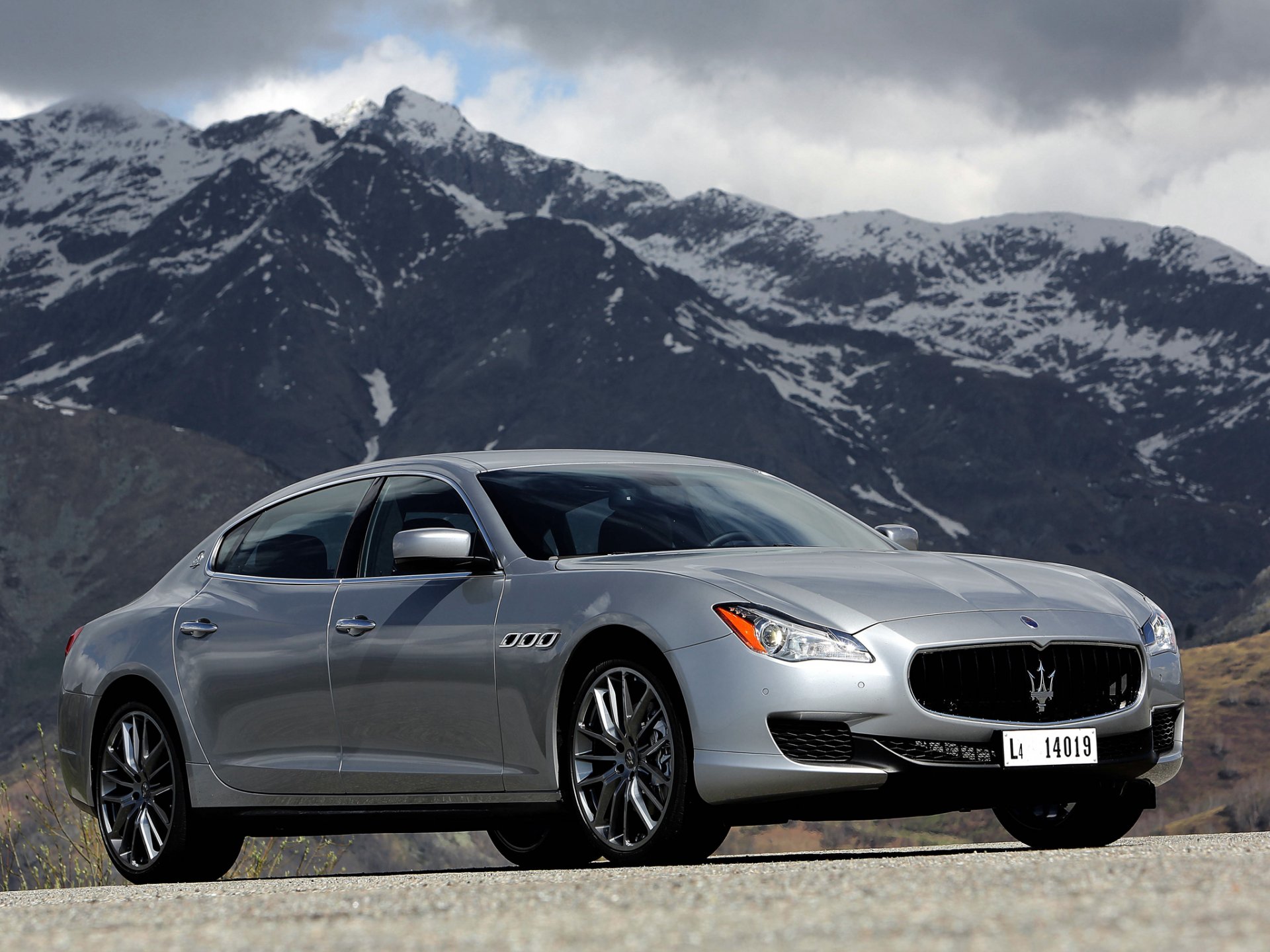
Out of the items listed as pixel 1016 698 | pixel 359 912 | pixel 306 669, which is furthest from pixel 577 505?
pixel 359 912

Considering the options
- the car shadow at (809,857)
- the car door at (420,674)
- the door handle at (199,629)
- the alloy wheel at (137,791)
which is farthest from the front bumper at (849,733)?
the alloy wheel at (137,791)

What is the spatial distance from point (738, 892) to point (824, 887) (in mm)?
218

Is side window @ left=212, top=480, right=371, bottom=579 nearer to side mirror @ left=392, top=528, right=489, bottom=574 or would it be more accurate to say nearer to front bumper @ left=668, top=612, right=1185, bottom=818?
side mirror @ left=392, top=528, right=489, bottom=574

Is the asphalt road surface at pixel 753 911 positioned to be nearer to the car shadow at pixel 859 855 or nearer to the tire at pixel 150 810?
the car shadow at pixel 859 855

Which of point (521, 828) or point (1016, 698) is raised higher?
point (1016, 698)

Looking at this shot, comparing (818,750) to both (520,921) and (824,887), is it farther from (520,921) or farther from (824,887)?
(520,921)

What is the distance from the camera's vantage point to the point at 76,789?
25.3 ft

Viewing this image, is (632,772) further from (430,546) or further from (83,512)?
(83,512)

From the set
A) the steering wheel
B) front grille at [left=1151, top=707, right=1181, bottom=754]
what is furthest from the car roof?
front grille at [left=1151, top=707, right=1181, bottom=754]

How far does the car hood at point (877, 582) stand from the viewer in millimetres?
5547

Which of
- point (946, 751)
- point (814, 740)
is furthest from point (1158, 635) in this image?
point (814, 740)

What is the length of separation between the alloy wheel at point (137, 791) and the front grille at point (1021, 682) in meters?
3.36

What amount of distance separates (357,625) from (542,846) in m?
1.48

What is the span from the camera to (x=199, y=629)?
23.4 feet
